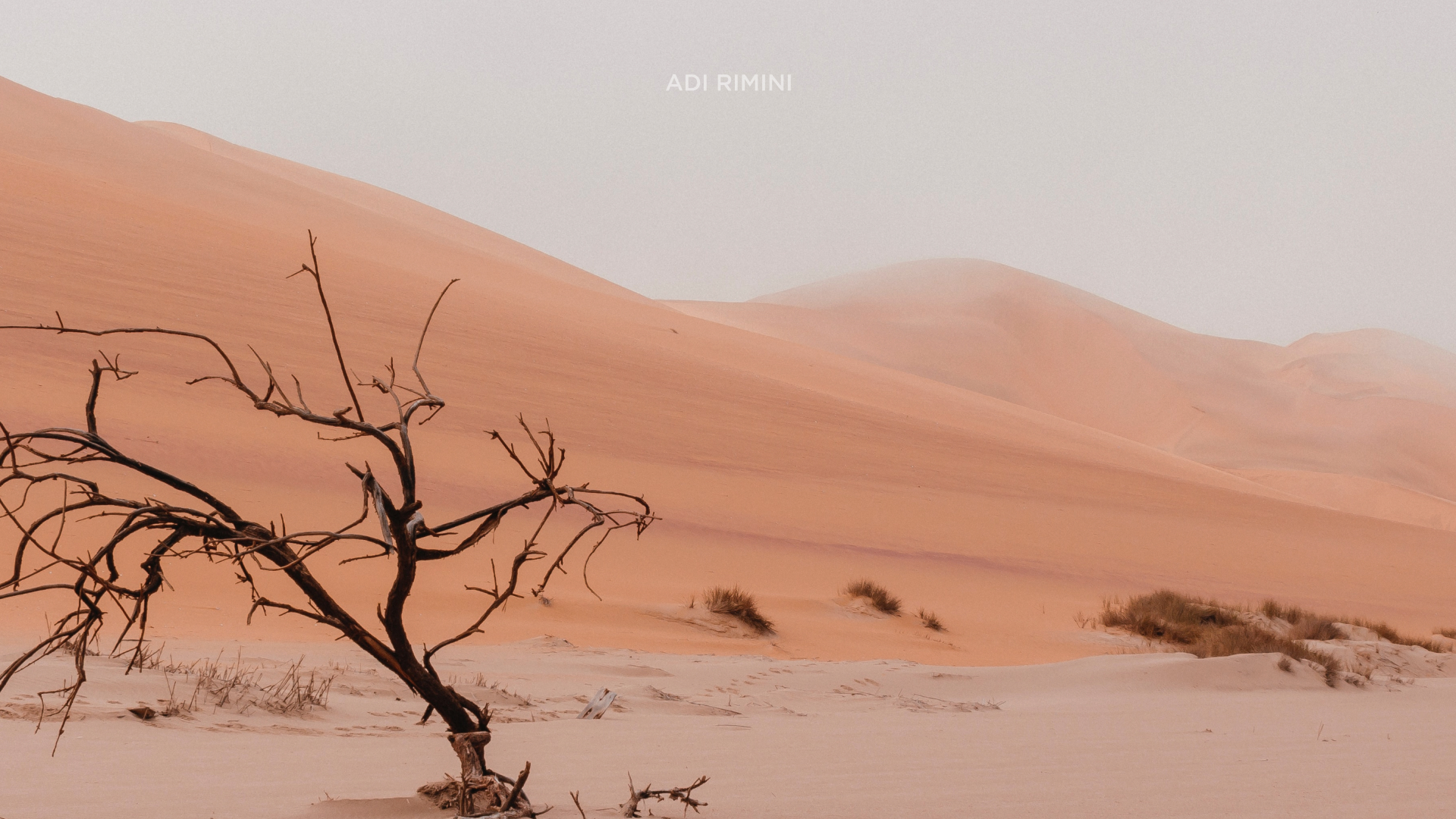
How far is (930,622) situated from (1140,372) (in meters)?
66.1

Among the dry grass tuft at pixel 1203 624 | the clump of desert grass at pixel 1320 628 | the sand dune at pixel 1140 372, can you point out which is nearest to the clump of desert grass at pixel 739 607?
the dry grass tuft at pixel 1203 624

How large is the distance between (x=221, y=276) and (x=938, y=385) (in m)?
26.7

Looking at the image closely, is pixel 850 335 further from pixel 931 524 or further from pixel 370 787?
pixel 370 787

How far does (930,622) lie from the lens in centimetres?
1145

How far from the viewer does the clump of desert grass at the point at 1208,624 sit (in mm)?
9688

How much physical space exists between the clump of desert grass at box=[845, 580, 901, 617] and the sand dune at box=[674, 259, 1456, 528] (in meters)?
42.2

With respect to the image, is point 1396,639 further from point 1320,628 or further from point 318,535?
point 318,535

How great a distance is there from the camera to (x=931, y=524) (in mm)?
16094

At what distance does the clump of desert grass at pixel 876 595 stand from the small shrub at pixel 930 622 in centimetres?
28

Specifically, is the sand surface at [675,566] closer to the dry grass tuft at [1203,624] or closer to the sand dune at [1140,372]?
the dry grass tuft at [1203,624]

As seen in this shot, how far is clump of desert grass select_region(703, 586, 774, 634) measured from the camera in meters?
10.0

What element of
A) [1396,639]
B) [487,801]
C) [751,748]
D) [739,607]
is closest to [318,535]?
[487,801]

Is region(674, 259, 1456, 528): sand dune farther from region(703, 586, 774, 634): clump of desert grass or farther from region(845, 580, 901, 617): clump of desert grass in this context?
region(703, 586, 774, 634): clump of desert grass

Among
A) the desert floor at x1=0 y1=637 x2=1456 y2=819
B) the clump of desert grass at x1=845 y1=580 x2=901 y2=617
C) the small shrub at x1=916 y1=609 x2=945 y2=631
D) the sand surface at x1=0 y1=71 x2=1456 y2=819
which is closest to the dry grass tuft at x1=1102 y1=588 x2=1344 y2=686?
the sand surface at x1=0 y1=71 x2=1456 y2=819
